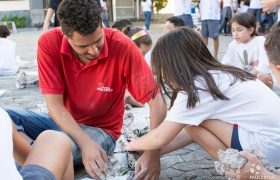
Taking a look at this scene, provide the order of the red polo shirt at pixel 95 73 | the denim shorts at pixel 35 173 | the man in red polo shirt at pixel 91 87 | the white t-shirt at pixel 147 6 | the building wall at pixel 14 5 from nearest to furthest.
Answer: the denim shorts at pixel 35 173 → the man in red polo shirt at pixel 91 87 → the red polo shirt at pixel 95 73 → the white t-shirt at pixel 147 6 → the building wall at pixel 14 5

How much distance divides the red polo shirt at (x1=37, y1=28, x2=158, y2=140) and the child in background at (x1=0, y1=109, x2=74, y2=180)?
0.55 metres

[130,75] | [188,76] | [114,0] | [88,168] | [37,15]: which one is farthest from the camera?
[114,0]

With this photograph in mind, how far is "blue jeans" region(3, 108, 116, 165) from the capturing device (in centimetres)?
237

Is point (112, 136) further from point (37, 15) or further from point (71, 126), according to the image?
point (37, 15)

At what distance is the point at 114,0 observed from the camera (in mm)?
22438

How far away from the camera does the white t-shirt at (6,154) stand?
49.9 inches

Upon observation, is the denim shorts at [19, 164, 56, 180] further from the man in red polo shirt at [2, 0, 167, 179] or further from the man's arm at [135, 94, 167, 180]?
the man's arm at [135, 94, 167, 180]

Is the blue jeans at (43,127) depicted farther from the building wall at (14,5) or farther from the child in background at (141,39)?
the building wall at (14,5)

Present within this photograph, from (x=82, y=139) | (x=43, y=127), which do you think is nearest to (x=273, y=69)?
(x=82, y=139)

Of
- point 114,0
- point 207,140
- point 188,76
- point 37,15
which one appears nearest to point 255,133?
point 207,140

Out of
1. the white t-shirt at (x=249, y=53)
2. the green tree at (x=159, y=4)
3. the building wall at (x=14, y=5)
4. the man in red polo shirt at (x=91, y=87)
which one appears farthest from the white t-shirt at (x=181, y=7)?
the green tree at (x=159, y=4)

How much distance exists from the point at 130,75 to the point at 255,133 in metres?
0.81

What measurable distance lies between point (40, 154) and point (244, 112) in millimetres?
1025

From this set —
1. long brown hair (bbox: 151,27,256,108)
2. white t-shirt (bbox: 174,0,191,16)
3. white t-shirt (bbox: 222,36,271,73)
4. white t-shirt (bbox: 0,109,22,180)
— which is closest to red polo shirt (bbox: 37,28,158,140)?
long brown hair (bbox: 151,27,256,108)
